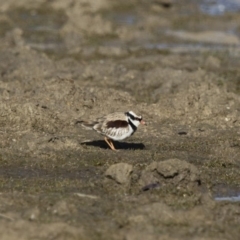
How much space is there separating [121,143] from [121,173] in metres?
2.63

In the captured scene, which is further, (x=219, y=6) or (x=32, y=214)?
(x=219, y=6)

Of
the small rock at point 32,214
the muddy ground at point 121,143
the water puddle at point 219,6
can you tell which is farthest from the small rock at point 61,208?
the water puddle at point 219,6

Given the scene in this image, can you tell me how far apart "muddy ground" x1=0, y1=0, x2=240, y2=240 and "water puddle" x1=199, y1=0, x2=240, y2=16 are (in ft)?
17.6

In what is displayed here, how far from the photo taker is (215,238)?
31.9ft

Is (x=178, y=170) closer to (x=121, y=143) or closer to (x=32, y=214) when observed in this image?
(x=32, y=214)

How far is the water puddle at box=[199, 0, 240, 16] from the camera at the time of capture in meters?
32.9

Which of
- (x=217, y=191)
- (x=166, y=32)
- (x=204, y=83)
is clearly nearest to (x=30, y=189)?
(x=217, y=191)

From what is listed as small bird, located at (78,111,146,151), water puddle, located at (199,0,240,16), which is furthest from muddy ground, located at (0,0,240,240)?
water puddle, located at (199,0,240,16)

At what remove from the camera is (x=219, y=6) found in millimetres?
34344

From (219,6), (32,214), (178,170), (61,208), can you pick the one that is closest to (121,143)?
(178,170)

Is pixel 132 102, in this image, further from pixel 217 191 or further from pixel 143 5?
pixel 143 5

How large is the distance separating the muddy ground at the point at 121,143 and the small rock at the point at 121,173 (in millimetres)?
15

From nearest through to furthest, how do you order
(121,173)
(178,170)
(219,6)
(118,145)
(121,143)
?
(121,173) < (178,170) < (118,145) < (121,143) < (219,6)

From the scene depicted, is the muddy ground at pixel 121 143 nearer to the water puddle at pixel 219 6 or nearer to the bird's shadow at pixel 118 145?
the bird's shadow at pixel 118 145
